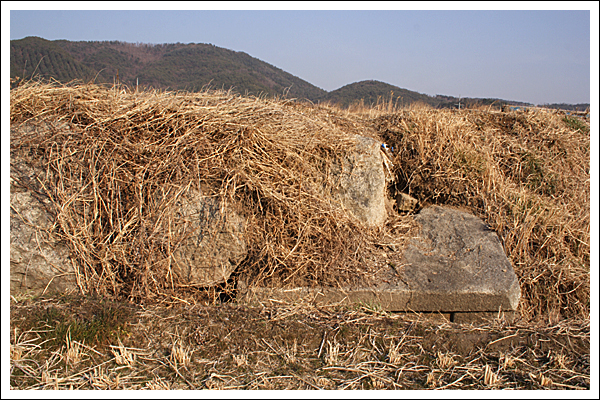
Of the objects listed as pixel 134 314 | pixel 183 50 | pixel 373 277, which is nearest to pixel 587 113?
pixel 373 277

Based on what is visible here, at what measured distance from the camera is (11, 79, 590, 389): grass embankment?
2244 mm

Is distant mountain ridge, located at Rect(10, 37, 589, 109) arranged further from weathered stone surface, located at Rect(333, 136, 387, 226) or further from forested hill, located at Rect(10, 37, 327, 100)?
weathered stone surface, located at Rect(333, 136, 387, 226)

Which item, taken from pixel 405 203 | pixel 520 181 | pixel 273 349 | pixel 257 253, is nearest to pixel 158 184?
pixel 257 253

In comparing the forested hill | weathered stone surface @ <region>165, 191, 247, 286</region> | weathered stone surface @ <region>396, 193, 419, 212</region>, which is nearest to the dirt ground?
weathered stone surface @ <region>165, 191, 247, 286</region>

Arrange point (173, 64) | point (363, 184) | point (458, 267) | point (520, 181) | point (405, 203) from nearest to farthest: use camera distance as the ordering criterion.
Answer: point (458, 267) < point (363, 184) < point (405, 203) < point (520, 181) < point (173, 64)

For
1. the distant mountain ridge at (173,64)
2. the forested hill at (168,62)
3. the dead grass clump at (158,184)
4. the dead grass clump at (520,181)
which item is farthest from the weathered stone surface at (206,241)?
the forested hill at (168,62)

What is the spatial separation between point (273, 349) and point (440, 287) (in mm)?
1416

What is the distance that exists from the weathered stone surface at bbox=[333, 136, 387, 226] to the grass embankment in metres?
0.13

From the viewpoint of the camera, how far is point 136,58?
52031 mm

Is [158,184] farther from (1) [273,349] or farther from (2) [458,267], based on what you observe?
(2) [458,267]

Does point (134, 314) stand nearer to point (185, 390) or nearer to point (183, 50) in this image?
point (185, 390)

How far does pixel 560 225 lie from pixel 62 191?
4.64 m

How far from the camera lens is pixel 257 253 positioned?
3139 mm

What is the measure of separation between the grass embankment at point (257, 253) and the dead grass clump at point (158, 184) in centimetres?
1
